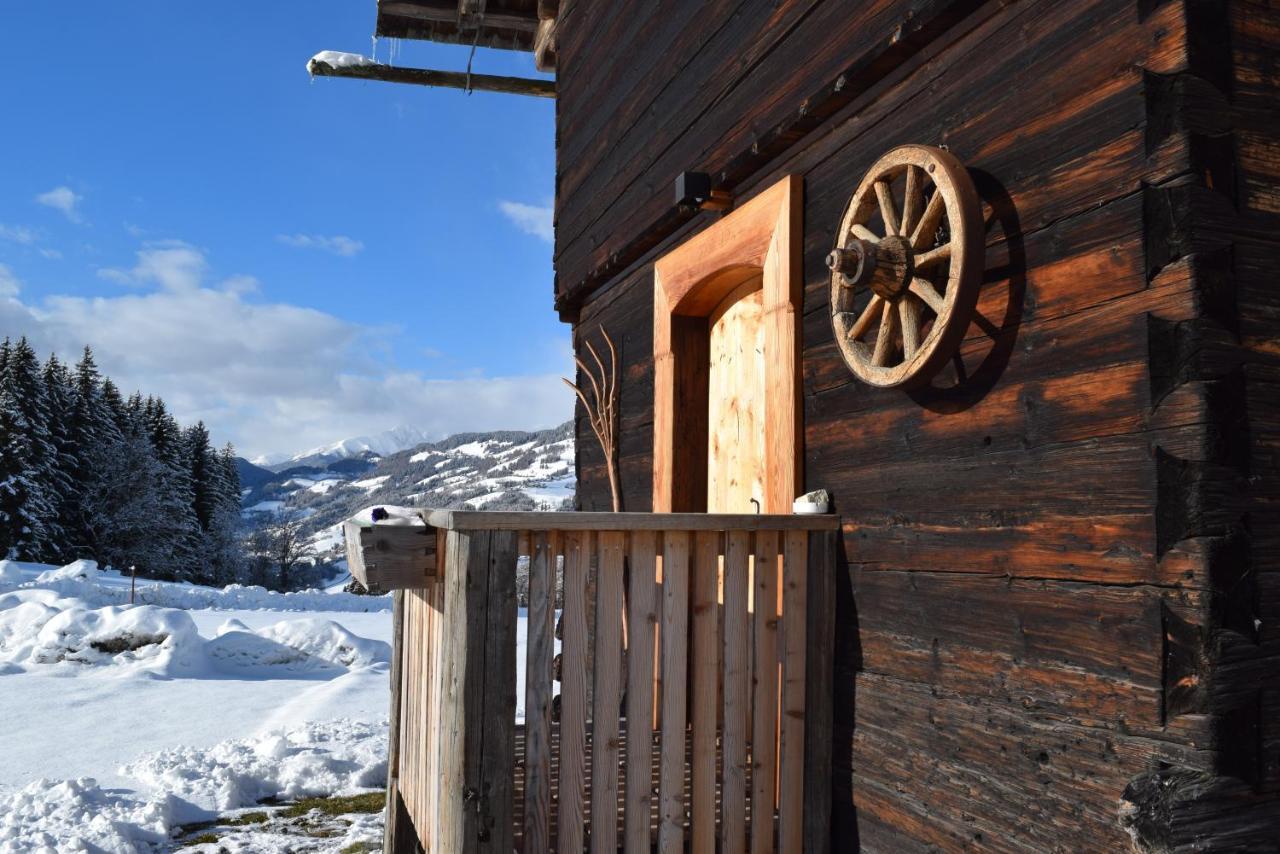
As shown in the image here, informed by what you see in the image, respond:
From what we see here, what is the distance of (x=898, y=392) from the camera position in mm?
3104

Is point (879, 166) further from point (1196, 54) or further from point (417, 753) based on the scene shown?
point (417, 753)

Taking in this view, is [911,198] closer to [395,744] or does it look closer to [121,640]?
[395,744]

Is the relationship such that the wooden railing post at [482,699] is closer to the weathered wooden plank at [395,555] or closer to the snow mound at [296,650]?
the weathered wooden plank at [395,555]

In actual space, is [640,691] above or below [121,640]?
above

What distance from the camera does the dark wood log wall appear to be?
2.05 m

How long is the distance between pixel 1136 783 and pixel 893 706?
1004 millimetres

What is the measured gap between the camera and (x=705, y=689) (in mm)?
3195

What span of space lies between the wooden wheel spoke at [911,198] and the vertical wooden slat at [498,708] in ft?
5.20

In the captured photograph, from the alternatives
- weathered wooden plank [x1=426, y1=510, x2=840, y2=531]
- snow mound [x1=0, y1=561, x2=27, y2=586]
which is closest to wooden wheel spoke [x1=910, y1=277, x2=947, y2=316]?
weathered wooden plank [x1=426, y1=510, x2=840, y2=531]

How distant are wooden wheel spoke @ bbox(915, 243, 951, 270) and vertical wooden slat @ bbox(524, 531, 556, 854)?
4.89ft

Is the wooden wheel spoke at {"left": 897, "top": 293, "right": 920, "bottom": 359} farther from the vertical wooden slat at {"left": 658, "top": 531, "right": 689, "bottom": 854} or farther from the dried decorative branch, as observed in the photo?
the dried decorative branch

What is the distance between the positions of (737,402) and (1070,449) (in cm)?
254

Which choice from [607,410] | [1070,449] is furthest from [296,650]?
[1070,449]

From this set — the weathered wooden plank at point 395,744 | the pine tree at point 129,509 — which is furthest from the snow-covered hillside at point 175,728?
the pine tree at point 129,509
